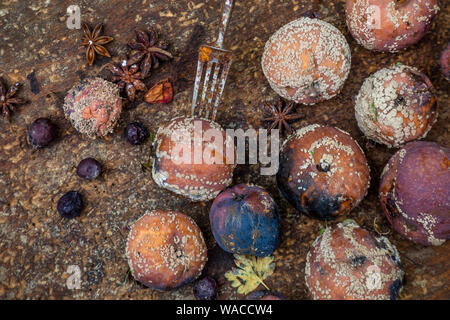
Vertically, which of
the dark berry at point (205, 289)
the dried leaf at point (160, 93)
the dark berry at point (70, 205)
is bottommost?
the dark berry at point (205, 289)

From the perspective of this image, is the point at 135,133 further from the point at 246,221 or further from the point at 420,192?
the point at 420,192

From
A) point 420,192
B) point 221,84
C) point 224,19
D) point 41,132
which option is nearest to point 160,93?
point 221,84

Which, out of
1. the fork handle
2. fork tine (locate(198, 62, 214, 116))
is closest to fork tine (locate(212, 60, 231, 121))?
fork tine (locate(198, 62, 214, 116))

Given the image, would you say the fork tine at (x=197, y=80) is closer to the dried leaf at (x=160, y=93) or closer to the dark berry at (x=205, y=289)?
the dried leaf at (x=160, y=93)

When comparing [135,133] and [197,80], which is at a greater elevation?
[197,80]

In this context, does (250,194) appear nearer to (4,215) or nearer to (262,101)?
(262,101)

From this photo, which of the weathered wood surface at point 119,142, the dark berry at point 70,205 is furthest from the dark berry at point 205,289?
the dark berry at point 70,205
